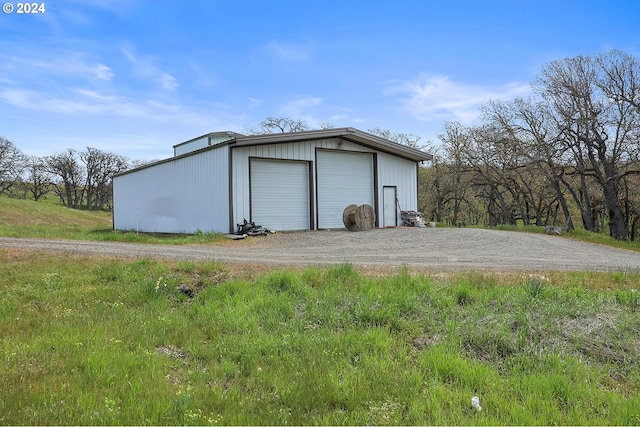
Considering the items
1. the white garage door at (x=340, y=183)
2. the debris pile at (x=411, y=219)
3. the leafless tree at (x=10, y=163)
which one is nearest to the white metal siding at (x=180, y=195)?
the white garage door at (x=340, y=183)

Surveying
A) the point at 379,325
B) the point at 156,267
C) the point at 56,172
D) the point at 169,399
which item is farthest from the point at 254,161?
the point at 56,172

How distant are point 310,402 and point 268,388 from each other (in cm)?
49

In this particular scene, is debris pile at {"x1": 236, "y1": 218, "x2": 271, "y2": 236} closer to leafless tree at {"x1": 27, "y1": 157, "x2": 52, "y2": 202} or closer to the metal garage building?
the metal garage building

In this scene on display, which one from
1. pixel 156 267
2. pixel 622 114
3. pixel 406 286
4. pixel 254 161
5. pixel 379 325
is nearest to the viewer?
pixel 379 325

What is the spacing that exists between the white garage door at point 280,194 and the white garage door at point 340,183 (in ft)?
3.06

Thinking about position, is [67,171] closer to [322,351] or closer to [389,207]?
[389,207]

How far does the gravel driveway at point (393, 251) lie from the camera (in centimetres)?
994

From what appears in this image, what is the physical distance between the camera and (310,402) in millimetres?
3525

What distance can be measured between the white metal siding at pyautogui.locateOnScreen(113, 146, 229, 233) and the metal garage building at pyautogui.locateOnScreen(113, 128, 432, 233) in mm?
45

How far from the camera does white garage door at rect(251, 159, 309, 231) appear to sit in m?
18.8

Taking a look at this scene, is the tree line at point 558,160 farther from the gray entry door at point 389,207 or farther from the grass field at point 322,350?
the grass field at point 322,350

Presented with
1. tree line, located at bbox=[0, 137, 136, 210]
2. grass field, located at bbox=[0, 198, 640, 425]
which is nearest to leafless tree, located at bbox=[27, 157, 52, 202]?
tree line, located at bbox=[0, 137, 136, 210]

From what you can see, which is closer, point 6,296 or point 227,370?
point 227,370

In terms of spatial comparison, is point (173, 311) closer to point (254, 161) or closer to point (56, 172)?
point (254, 161)
